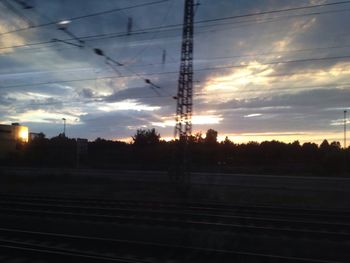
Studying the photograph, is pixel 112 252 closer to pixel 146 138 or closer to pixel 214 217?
pixel 214 217

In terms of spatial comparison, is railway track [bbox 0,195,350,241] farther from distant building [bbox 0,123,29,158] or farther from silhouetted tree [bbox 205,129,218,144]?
silhouetted tree [bbox 205,129,218,144]

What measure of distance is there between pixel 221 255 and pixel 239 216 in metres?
7.34

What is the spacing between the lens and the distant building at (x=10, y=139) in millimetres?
89188

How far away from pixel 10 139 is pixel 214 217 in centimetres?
8032

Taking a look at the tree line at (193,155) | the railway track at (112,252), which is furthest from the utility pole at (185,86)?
the tree line at (193,155)

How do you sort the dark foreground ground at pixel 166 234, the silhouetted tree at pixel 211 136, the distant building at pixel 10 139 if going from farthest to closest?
the silhouetted tree at pixel 211 136, the distant building at pixel 10 139, the dark foreground ground at pixel 166 234

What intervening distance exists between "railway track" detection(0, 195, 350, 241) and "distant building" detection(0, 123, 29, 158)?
70275mm

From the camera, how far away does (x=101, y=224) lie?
53.5 ft

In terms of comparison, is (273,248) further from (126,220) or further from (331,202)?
(331,202)

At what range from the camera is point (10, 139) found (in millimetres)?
90750

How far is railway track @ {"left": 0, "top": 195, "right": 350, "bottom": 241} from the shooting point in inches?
588

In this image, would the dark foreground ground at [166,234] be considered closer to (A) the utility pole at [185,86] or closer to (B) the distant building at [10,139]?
(A) the utility pole at [185,86]

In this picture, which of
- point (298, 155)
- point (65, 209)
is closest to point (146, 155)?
point (298, 155)

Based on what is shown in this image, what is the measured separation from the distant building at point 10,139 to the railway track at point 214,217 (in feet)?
231
